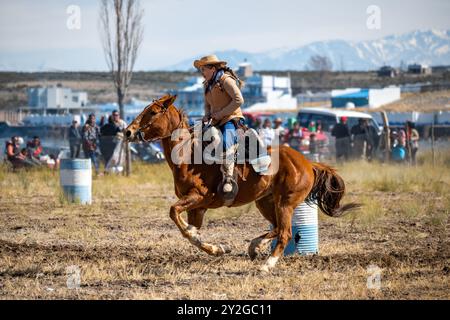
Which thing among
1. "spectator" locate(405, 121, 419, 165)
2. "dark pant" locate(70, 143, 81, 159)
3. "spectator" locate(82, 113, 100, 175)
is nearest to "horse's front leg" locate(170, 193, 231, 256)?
"spectator" locate(82, 113, 100, 175)

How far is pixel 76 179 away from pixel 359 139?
43.3ft

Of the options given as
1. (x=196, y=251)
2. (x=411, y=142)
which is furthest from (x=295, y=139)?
(x=196, y=251)

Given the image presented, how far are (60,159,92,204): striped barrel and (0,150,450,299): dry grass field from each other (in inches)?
10.1

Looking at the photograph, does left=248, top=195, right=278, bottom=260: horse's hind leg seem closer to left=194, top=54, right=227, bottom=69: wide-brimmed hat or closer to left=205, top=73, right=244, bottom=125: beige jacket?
left=205, top=73, right=244, bottom=125: beige jacket

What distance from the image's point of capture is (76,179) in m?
17.8

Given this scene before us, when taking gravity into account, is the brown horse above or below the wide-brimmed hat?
below

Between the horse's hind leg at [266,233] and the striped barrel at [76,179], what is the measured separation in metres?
6.89

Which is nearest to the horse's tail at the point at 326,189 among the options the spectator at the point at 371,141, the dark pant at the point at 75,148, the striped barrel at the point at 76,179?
the striped barrel at the point at 76,179

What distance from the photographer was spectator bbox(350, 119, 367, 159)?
28.5 m

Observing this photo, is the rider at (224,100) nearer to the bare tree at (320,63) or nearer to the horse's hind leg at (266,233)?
the horse's hind leg at (266,233)

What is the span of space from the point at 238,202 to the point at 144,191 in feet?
34.7

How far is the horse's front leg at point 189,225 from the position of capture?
1057cm

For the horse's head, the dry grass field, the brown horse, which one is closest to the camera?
the dry grass field
